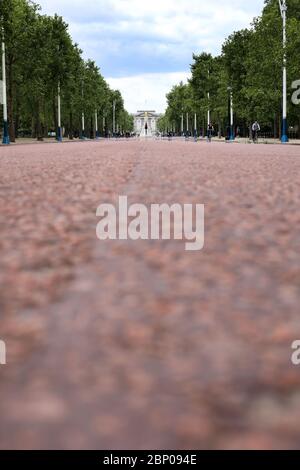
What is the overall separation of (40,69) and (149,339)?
51249 mm

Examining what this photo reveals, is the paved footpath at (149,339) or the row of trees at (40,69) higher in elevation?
the row of trees at (40,69)

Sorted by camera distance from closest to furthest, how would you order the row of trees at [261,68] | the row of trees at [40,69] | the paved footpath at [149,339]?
1. the paved footpath at [149,339]
2. the row of trees at [261,68]
3. the row of trees at [40,69]

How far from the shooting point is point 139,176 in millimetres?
8875

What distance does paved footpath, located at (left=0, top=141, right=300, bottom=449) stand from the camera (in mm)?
1259

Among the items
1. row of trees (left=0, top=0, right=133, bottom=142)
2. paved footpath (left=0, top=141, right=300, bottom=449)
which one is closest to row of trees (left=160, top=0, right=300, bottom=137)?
row of trees (left=0, top=0, right=133, bottom=142)

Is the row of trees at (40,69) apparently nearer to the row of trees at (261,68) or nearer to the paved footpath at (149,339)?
the row of trees at (261,68)

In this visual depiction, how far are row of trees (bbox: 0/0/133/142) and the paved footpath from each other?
4062 cm

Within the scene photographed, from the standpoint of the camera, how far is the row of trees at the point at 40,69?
47500mm

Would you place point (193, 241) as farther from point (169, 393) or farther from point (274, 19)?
point (274, 19)

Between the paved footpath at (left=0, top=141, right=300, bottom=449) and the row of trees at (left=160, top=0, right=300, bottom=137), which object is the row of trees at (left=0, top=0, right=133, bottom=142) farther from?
the paved footpath at (left=0, top=141, right=300, bottom=449)

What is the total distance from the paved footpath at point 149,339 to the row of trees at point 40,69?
40624 mm

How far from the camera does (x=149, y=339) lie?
1.82 meters

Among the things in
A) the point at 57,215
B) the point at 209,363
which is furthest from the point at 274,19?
the point at 209,363

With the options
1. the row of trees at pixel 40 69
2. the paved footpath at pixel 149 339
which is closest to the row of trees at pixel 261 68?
the row of trees at pixel 40 69
